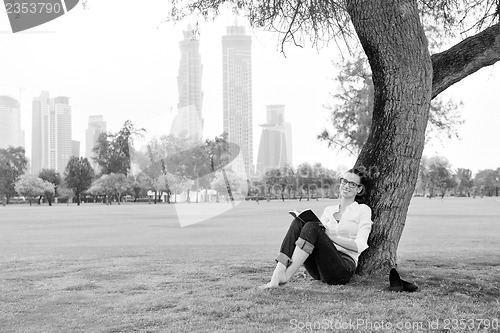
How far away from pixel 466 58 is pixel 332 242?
313 cm

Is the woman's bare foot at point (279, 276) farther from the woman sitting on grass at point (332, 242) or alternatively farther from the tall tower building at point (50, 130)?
the tall tower building at point (50, 130)

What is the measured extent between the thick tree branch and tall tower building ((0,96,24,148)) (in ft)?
251

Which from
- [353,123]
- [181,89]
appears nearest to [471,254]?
[353,123]

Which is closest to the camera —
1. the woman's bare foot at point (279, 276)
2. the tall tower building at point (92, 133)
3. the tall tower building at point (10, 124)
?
the woman's bare foot at point (279, 276)

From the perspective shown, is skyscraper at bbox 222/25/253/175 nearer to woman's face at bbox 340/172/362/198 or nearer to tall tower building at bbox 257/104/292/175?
tall tower building at bbox 257/104/292/175

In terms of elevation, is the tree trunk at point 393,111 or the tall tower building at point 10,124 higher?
the tall tower building at point 10,124

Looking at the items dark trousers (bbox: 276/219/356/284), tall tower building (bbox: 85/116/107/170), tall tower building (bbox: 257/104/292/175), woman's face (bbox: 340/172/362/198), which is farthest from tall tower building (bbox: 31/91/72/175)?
dark trousers (bbox: 276/219/356/284)

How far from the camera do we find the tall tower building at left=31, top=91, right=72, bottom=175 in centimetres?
7952

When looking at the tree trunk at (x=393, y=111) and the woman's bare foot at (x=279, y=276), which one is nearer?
the woman's bare foot at (x=279, y=276)

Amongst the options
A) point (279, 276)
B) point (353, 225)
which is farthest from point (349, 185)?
point (279, 276)

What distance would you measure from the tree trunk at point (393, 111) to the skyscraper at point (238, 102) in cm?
3399

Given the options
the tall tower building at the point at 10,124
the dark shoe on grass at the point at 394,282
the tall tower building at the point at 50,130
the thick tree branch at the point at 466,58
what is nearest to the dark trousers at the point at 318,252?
the dark shoe on grass at the point at 394,282

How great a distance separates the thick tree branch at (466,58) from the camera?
6875mm

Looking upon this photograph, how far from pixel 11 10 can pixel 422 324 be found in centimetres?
775
